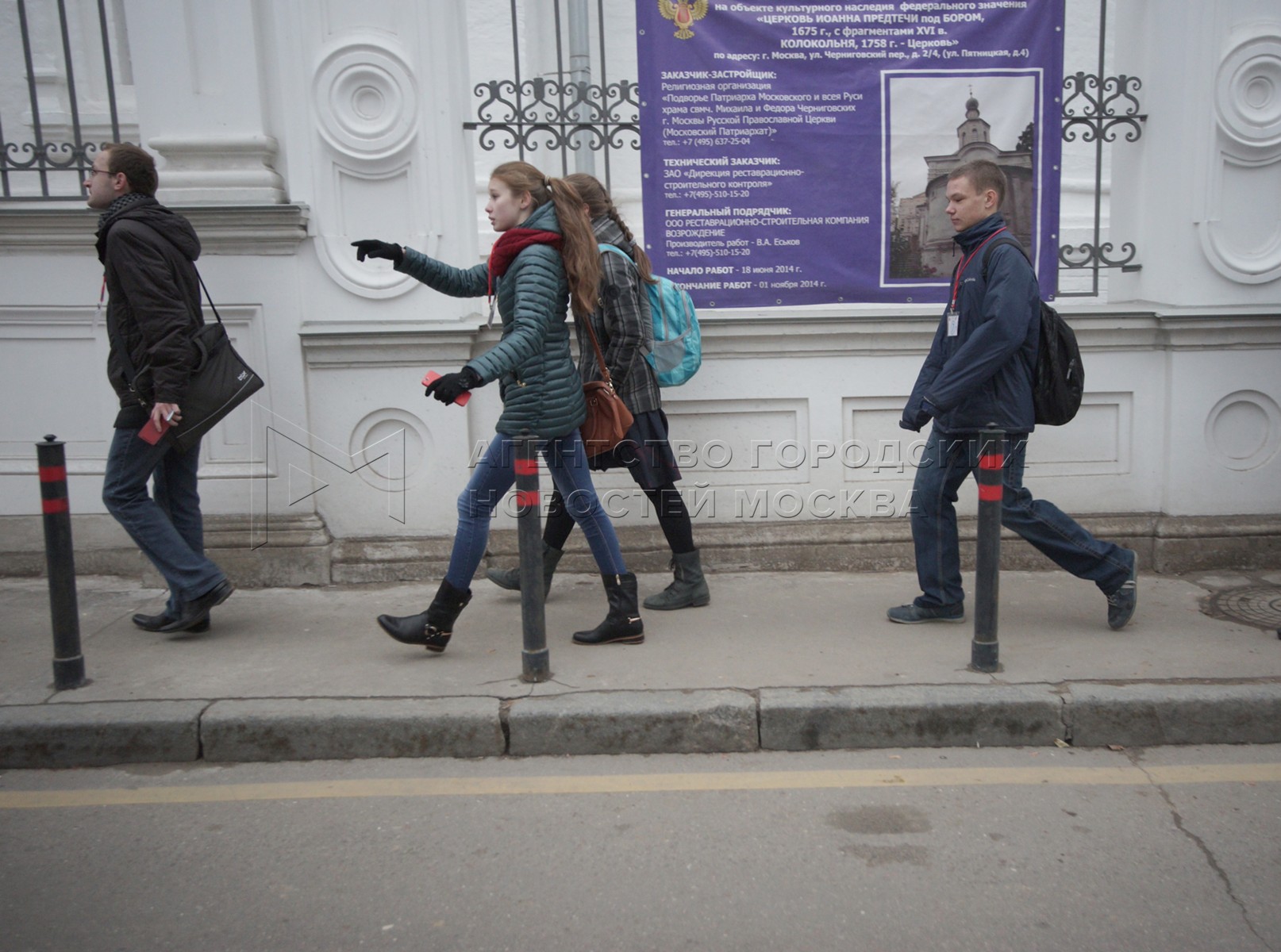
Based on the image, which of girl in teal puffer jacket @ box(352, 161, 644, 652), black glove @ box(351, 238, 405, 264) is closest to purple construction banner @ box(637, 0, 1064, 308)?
girl in teal puffer jacket @ box(352, 161, 644, 652)

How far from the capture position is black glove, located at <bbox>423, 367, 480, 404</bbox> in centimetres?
360

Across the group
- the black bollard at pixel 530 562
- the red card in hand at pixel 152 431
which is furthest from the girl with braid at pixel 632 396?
the red card in hand at pixel 152 431

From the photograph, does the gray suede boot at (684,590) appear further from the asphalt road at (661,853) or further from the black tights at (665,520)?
the asphalt road at (661,853)

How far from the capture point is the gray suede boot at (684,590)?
16.5ft

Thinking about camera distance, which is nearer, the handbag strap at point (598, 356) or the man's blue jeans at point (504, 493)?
the man's blue jeans at point (504, 493)

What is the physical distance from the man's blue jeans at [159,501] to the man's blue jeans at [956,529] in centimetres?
321

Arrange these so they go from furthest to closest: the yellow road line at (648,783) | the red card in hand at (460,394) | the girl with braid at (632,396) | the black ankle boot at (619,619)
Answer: the girl with braid at (632,396)
the black ankle boot at (619,619)
the red card in hand at (460,394)
the yellow road line at (648,783)

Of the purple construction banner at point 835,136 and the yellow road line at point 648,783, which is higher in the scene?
the purple construction banner at point 835,136

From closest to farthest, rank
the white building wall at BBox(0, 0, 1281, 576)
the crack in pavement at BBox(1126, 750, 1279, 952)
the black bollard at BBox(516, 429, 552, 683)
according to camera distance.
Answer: the crack in pavement at BBox(1126, 750, 1279, 952) < the black bollard at BBox(516, 429, 552, 683) < the white building wall at BBox(0, 0, 1281, 576)

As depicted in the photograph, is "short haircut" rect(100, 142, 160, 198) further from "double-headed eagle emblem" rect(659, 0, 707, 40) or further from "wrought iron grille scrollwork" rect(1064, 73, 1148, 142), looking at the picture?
"wrought iron grille scrollwork" rect(1064, 73, 1148, 142)

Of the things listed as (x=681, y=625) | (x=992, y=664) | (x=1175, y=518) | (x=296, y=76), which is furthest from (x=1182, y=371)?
(x=296, y=76)

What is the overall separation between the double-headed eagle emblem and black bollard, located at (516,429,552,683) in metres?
2.65

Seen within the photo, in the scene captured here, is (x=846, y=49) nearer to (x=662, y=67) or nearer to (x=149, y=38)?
(x=662, y=67)

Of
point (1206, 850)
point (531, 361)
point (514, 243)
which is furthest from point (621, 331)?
point (1206, 850)
